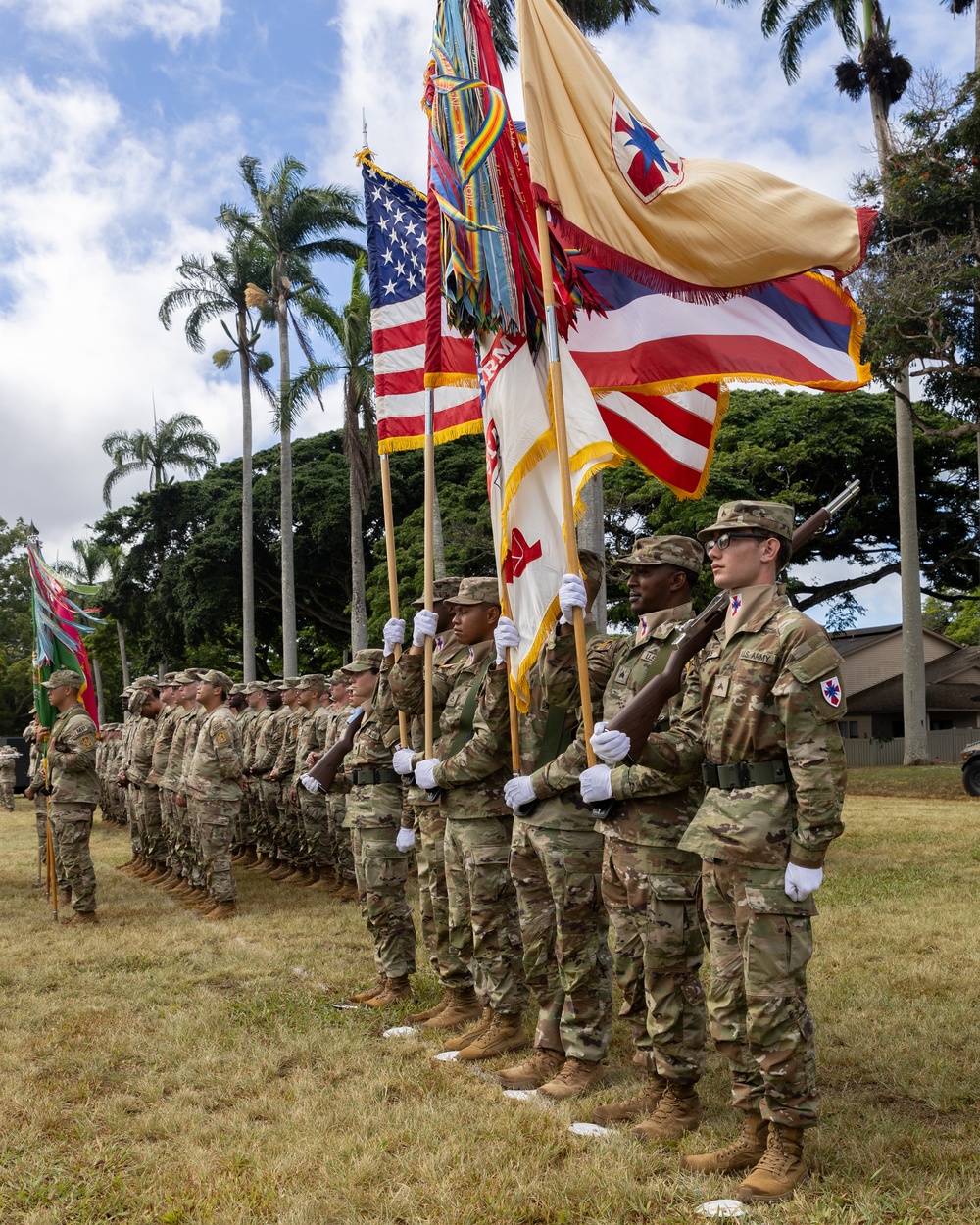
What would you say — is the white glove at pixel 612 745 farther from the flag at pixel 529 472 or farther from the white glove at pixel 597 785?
the flag at pixel 529 472

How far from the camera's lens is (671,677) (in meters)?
4.25

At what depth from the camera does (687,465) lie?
6.14 metres

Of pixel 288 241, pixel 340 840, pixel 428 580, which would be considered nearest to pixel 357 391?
pixel 288 241

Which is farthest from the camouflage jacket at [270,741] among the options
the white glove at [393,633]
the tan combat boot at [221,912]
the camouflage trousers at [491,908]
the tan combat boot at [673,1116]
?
the tan combat boot at [673,1116]

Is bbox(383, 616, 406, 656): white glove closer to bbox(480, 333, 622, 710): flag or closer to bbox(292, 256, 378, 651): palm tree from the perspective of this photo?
bbox(480, 333, 622, 710): flag

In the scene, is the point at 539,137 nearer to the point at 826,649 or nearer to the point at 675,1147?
the point at 826,649

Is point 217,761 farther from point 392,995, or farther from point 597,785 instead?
point 597,785

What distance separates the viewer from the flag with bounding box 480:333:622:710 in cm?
494

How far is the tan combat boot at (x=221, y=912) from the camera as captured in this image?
959 cm

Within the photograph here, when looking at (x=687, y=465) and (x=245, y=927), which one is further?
(x=245, y=927)

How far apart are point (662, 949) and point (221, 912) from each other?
21.0ft

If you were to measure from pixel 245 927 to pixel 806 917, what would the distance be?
21.0 feet

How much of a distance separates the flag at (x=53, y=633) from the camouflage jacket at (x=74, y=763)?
996mm

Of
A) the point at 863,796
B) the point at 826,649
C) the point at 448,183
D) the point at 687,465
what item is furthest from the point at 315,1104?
the point at 863,796
